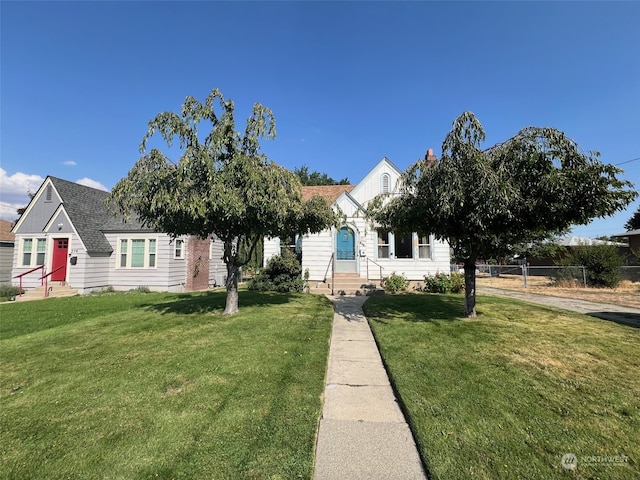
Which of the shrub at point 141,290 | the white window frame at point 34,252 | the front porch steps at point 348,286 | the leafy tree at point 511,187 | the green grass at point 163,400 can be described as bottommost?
the green grass at point 163,400

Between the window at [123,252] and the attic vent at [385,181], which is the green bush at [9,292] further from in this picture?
the attic vent at [385,181]

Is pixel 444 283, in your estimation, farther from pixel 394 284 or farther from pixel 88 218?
pixel 88 218

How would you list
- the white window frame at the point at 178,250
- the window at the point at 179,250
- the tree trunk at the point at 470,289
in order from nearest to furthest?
the tree trunk at the point at 470,289
the white window frame at the point at 178,250
the window at the point at 179,250

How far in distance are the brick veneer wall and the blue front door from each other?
742 centimetres

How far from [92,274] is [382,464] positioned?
17924 mm

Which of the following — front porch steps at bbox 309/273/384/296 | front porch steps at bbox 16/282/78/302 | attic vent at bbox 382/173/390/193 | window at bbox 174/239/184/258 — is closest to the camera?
front porch steps at bbox 309/273/384/296

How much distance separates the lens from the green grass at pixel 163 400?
108 inches

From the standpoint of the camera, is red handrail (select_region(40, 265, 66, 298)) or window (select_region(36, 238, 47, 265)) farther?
window (select_region(36, 238, 47, 265))

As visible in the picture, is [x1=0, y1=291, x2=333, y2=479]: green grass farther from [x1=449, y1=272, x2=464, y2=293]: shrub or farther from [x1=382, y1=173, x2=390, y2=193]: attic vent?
[x1=382, y1=173, x2=390, y2=193]: attic vent

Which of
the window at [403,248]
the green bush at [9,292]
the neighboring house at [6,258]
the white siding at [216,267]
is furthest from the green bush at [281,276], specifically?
the neighboring house at [6,258]

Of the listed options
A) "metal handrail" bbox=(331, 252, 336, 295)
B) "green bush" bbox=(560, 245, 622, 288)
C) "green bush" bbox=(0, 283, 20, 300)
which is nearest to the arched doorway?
"metal handrail" bbox=(331, 252, 336, 295)

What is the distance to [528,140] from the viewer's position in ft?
22.0

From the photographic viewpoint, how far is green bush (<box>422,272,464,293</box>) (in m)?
14.2

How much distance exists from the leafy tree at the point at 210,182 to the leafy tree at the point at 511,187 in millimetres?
3439
